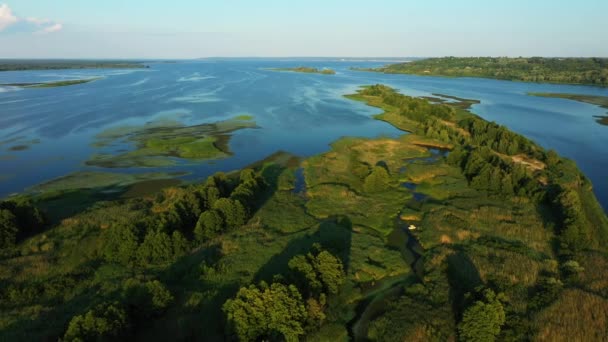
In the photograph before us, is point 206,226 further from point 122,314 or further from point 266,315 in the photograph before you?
point 266,315

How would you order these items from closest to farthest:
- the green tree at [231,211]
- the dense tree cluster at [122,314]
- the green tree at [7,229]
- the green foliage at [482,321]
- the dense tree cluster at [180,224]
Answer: the dense tree cluster at [122,314]
the green foliage at [482,321]
the dense tree cluster at [180,224]
the green tree at [7,229]
the green tree at [231,211]

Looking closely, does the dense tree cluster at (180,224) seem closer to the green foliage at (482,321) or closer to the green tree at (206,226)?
the green tree at (206,226)

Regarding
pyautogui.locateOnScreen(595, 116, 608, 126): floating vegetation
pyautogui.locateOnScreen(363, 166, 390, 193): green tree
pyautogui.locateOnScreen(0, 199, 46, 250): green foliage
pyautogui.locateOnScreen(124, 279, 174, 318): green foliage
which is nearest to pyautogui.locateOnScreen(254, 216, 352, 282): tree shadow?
pyautogui.locateOnScreen(124, 279, 174, 318): green foliage

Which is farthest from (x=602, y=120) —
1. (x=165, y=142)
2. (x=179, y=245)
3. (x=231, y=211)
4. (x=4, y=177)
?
(x=4, y=177)

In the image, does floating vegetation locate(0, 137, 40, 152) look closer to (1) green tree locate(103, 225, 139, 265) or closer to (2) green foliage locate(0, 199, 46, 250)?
(2) green foliage locate(0, 199, 46, 250)

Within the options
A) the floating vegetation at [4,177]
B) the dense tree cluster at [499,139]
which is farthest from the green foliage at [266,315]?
the dense tree cluster at [499,139]

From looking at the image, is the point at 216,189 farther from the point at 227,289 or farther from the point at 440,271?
the point at 440,271

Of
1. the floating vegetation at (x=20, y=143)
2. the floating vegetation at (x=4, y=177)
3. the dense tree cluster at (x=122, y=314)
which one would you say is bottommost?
the dense tree cluster at (x=122, y=314)

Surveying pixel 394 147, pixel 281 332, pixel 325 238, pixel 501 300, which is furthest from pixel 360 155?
pixel 281 332
